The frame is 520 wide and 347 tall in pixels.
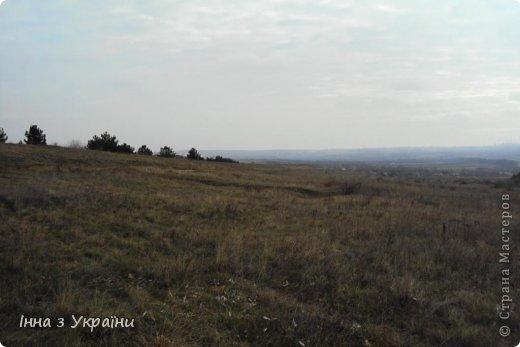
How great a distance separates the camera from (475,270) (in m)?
8.68

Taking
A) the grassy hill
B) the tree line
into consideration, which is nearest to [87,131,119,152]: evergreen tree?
the tree line

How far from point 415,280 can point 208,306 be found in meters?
4.31

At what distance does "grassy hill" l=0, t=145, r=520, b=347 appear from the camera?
5324 mm

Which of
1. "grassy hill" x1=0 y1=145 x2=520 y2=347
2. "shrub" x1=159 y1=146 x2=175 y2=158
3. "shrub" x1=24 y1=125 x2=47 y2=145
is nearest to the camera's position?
"grassy hill" x1=0 y1=145 x2=520 y2=347

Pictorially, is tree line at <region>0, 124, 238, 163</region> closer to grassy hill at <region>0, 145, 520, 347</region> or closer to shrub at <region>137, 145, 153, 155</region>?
shrub at <region>137, 145, 153, 155</region>

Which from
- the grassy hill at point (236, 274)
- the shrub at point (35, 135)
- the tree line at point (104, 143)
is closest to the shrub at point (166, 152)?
the tree line at point (104, 143)

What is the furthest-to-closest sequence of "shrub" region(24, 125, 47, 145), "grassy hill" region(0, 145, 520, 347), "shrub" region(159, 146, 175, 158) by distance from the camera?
"shrub" region(159, 146, 175, 158), "shrub" region(24, 125, 47, 145), "grassy hill" region(0, 145, 520, 347)

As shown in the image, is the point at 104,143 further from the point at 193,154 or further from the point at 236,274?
the point at 236,274

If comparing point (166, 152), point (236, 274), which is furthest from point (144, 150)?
point (236, 274)

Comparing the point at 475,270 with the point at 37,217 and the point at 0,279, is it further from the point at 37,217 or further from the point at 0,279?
the point at 37,217

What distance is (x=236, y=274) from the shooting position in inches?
297

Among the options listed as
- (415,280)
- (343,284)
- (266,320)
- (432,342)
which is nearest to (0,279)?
(266,320)

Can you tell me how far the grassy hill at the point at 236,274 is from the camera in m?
5.32

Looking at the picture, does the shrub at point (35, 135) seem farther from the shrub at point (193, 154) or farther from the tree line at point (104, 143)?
the shrub at point (193, 154)
